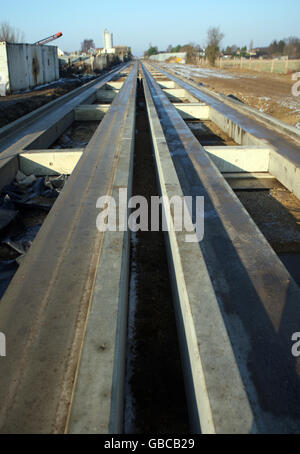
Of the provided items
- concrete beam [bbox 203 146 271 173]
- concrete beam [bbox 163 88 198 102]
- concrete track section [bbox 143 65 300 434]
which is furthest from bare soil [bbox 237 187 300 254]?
concrete beam [bbox 163 88 198 102]

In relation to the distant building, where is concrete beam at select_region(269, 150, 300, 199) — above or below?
below

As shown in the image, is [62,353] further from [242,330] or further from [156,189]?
[156,189]

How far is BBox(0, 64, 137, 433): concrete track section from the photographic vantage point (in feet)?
5.81

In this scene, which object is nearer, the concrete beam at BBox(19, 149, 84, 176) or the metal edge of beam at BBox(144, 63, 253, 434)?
the metal edge of beam at BBox(144, 63, 253, 434)

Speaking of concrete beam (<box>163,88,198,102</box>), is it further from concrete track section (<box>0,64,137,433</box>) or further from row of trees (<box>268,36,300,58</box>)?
row of trees (<box>268,36,300,58</box>)

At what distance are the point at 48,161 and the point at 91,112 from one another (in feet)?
18.0

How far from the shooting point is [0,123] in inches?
406

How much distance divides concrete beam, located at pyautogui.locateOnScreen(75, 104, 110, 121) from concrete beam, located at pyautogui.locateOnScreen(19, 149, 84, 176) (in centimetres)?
525

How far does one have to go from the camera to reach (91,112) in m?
11.1

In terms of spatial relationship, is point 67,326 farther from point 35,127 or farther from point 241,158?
point 35,127

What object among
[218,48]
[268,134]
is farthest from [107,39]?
[268,134]

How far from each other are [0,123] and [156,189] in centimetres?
699

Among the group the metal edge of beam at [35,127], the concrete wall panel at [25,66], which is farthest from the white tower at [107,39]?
the metal edge of beam at [35,127]

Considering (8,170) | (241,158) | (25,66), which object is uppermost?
(25,66)
